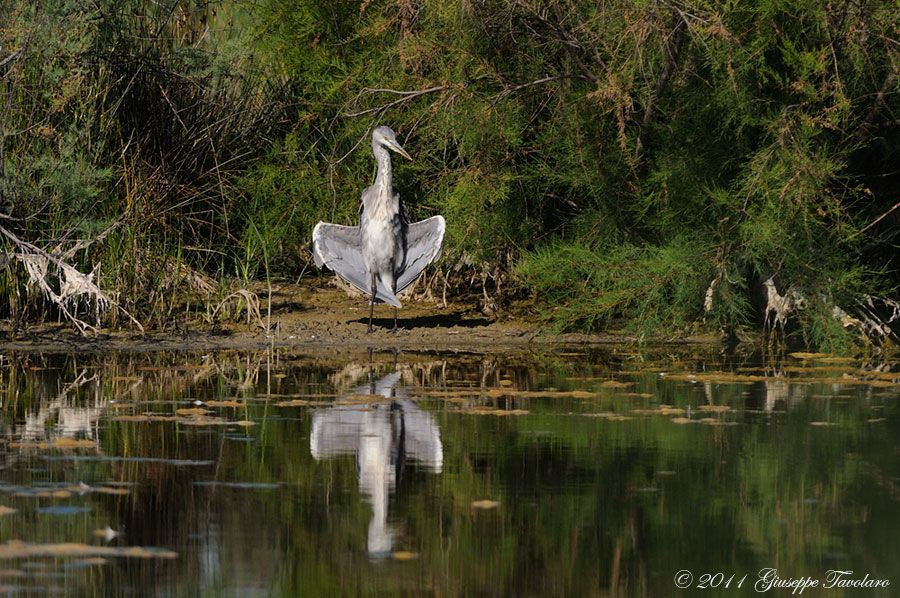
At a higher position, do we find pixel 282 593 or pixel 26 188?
pixel 26 188

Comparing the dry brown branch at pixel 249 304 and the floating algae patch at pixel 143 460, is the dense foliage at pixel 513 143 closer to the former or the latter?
the dry brown branch at pixel 249 304

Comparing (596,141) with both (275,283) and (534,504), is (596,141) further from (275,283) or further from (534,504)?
(534,504)

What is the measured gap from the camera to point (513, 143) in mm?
12742

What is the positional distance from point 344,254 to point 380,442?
6.39m

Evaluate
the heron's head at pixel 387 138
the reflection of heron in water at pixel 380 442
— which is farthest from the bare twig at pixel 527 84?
the reflection of heron in water at pixel 380 442

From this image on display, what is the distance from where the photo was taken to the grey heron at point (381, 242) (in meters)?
13.1

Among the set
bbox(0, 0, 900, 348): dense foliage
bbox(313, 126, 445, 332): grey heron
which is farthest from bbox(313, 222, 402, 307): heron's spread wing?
bbox(0, 0, 900, 348): dense foliage

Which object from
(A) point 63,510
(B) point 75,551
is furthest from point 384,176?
(B) point 75,551

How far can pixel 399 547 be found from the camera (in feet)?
16.8

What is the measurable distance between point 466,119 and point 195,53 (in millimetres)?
3040

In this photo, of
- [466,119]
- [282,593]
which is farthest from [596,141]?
[282,593]

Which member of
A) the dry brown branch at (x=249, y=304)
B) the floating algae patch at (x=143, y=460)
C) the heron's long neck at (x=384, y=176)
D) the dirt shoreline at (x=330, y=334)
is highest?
the heron's long neck at (x=384, y=176)

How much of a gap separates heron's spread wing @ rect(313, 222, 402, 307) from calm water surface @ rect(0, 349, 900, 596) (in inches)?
133

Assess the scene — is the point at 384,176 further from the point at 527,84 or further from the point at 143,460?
the point at 143,460
